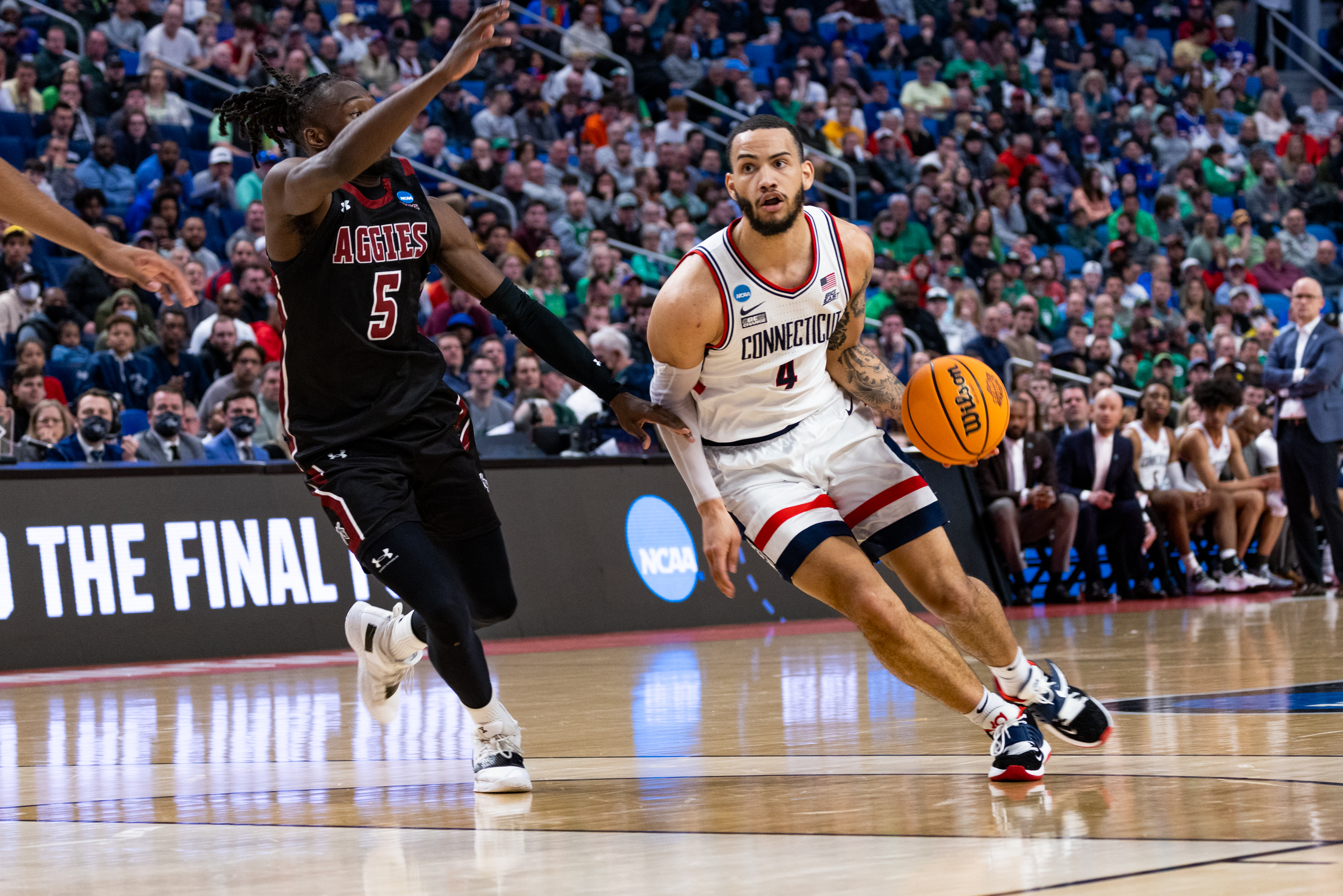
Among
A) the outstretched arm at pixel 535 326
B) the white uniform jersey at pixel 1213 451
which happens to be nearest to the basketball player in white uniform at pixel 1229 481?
the white uniform jersey at pixel 1213 451

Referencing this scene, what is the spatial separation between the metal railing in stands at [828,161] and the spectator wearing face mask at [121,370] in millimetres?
9128

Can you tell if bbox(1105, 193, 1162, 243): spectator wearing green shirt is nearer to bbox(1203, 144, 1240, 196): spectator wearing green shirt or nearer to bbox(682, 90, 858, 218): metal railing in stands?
bbox(1203, 144, 1240, 196): spectator wearing green shirt

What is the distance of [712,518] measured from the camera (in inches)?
192

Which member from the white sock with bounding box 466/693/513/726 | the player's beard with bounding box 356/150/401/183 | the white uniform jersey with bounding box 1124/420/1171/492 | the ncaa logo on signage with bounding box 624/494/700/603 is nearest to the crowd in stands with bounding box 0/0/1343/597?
the white uniform jersey with bounding box 1124/420/1171/492

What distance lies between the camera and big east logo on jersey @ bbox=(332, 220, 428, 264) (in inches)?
189

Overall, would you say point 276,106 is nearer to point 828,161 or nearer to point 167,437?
point 167,437

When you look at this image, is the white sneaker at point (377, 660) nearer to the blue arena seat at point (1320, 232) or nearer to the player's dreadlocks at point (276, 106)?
the player's dreadlocks at point (276, 106)

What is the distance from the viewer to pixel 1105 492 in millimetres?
13781

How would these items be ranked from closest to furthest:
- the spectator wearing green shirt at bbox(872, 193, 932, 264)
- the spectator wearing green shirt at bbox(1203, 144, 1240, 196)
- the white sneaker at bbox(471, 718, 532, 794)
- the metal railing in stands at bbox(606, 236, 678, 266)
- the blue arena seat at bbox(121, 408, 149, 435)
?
the white sneaker at bbox(471, 718, 532, 794) → the blue arena seat at bbox(121, 408, 149, 435) → the metal railing in stands at bbox(606, 236, 678, 266) → the spectator wearing green shirt at bbox(872, 193, 932, 264) → the spectator wearing green shirt at bbox(1203, 144, 1240, 196)

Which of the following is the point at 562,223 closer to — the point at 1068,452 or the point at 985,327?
the point at 985,327

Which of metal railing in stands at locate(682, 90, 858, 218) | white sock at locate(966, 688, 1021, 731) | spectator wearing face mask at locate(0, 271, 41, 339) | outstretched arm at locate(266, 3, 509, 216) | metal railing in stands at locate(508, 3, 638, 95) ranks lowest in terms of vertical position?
white sock at locate(966, 688, 1021, 731)

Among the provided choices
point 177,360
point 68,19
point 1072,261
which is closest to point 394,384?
point 177,360

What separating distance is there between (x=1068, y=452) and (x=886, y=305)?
3455 mm

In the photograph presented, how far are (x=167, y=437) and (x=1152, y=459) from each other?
8.35 meters
